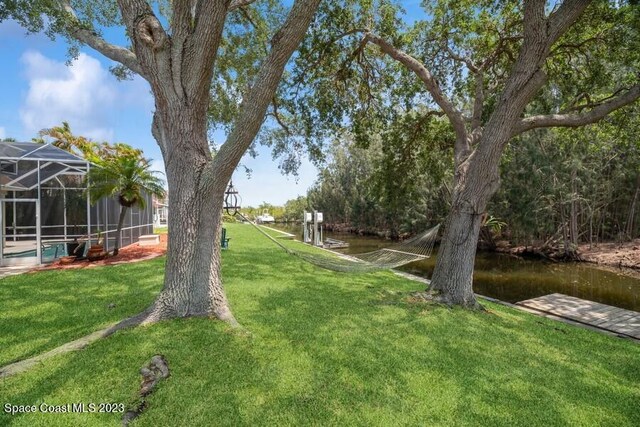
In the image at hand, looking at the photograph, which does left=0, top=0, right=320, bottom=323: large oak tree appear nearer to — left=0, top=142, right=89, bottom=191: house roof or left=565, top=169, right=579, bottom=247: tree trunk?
left=0, top=142, right=89, bottom=191: house roof

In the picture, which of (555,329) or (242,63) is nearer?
(555,329)

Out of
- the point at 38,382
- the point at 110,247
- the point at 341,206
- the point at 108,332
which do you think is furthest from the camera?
the point at 341,206

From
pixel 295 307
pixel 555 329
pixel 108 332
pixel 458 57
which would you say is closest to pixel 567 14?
pixel 458 57

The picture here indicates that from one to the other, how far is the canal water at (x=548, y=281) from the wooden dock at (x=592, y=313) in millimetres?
1592

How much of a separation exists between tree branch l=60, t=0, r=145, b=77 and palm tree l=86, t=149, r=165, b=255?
5159 millimetres

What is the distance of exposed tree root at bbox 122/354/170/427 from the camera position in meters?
1.98

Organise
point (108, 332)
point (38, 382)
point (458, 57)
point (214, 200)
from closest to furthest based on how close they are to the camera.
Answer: point (38, 382) < point (108, 332) < point (214, 200) < point (458, 57)

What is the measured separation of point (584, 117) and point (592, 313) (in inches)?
126

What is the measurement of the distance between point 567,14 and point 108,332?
19.7ft

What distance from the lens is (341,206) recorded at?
3169cm

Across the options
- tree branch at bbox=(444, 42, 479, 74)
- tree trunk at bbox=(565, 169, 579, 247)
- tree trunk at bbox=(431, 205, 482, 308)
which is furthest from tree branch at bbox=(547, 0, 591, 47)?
tree trunk at bbox=(565, 169, 579, 247)

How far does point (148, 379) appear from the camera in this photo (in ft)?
7.50

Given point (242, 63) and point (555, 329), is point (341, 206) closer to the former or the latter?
point (242, 63)

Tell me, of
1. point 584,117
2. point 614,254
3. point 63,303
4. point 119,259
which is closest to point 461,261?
point 584,117
